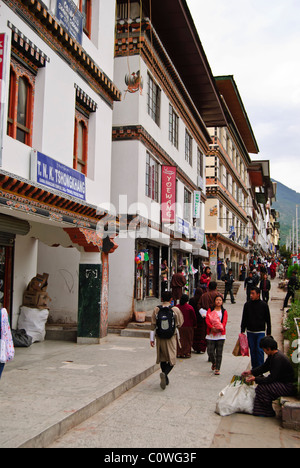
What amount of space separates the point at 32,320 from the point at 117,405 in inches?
218

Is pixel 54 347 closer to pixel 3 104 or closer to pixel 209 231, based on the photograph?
pixel 3 104

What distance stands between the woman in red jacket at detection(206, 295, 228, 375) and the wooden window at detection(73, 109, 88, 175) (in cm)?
477

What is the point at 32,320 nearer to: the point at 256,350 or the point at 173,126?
the point at 256,350

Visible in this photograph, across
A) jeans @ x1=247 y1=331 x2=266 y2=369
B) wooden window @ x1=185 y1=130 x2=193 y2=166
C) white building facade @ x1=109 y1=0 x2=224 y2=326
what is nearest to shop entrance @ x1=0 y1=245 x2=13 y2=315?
white building facade @ x1=109 y1=0 x2=224 y2=326

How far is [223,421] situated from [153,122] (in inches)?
479

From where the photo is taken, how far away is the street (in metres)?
5.42

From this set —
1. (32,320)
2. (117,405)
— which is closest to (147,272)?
(32,320)

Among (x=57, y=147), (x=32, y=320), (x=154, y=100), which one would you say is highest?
(x=154, y=100)

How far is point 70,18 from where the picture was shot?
1036 cm

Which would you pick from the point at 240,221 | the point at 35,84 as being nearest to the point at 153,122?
the point at 35,84

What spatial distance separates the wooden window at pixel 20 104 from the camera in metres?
8.55

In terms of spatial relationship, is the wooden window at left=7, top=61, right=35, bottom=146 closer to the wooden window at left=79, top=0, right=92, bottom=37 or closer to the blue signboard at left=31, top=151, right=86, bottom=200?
the blue signboard at left=31, top=151, right=86, bottom=200

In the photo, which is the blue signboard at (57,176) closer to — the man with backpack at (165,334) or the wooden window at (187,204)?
the man with backpack at (165,334)
